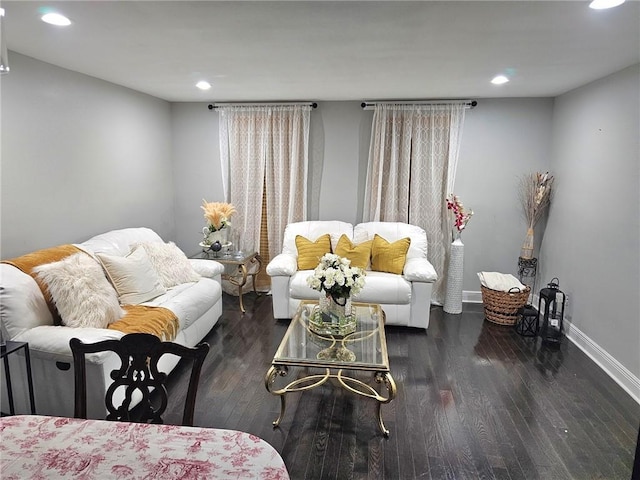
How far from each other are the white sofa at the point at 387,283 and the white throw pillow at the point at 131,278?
120 cm

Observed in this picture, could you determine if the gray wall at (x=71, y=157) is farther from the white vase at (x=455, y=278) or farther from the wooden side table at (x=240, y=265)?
the white vase at (x=455, y=278)

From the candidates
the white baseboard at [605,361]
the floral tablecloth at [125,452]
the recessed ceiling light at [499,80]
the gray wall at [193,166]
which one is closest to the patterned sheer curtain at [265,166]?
the gray wall at [193,166]

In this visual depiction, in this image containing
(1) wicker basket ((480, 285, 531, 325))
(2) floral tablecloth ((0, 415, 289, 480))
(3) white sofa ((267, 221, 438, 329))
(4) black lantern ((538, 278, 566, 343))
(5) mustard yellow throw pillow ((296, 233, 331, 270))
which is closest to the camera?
(2) floral tablecloth ((0, 415, 289, 480))

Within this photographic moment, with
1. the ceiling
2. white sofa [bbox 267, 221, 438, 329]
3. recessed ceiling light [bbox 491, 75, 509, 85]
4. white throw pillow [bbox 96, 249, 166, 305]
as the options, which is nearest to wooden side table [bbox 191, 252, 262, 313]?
white sofa [bbox 267, 221, 438, 329]

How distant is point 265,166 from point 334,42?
2.60 m

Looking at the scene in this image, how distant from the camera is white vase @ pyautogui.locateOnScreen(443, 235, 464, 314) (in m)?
4.37

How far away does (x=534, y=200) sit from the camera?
4.32 meters

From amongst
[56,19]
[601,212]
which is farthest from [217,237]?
[601,212]

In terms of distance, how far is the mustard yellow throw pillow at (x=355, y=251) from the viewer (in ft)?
13.7

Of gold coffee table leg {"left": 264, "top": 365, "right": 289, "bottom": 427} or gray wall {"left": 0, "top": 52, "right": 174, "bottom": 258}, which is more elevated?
gray wall {"left": 0, "top": 52, "right": 174, "bottom": 258}

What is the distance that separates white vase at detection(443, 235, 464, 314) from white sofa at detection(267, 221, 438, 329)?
0.32m

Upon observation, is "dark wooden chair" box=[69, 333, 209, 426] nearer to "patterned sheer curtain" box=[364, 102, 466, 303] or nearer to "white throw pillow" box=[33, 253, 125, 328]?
"white throw pillow" box=[33, 253, 125, 328]

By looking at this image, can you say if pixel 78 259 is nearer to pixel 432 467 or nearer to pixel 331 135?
pixel 432 467

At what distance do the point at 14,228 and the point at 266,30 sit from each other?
2255 mm
